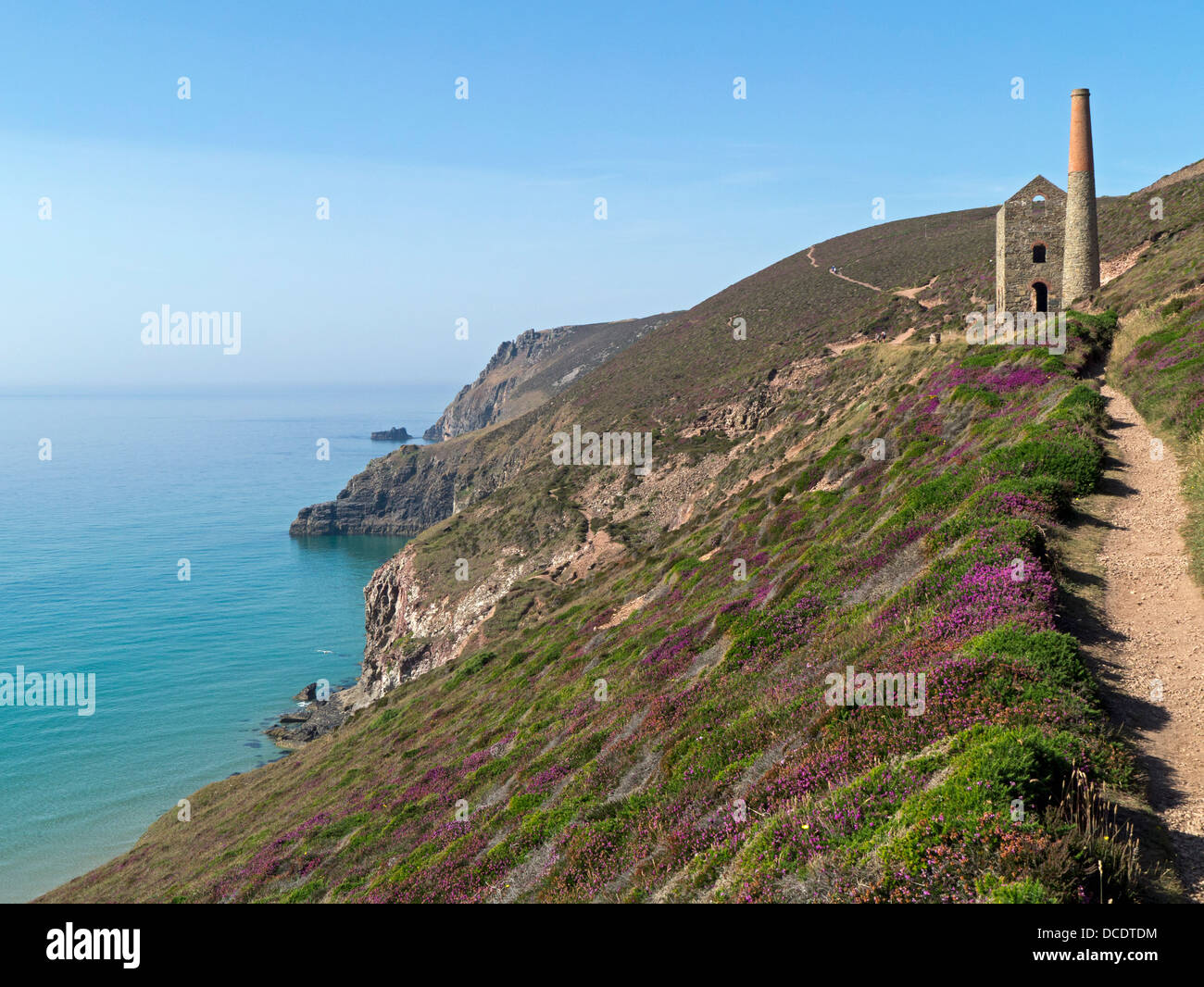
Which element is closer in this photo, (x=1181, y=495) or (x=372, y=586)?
(x=1181, y=495)

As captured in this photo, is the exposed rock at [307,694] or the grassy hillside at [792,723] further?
the exposed rock at [307,694]

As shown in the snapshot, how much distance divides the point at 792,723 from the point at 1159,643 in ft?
18.3

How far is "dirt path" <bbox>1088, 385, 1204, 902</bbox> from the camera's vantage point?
769 centimetres

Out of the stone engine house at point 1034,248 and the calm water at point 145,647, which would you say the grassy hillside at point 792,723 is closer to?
the stone engine house at point 1034,248

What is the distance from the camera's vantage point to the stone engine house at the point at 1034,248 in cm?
3978
